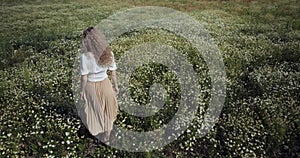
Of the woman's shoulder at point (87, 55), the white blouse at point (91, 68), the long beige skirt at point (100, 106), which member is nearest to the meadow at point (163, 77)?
the long beige skirt at point (100, 106)

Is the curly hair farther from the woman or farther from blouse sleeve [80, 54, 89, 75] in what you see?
blouse sleeve [80, 54, 89, 75]

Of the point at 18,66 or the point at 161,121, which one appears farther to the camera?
the point at 18,66

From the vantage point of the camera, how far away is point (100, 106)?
18.6 ft

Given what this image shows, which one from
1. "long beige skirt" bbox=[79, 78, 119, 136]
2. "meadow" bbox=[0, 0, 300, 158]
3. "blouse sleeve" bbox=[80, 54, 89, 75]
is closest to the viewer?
"blouse sleeve" bbox=[80, 54, 89, 75]

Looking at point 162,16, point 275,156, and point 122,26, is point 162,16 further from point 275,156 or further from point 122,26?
point 275,156

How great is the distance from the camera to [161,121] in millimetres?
6383

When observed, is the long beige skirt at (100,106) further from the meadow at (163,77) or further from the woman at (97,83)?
the meadow at (163,77)

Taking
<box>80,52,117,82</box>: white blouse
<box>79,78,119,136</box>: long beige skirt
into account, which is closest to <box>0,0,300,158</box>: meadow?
<box>79,78,119,136</box>: long beige skirt

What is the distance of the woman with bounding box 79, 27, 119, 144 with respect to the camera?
5.20 metres

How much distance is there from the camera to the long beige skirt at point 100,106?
5562 mm

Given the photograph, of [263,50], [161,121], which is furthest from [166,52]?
[161,121]

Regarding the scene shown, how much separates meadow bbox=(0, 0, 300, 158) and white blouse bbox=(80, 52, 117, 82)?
1251mm

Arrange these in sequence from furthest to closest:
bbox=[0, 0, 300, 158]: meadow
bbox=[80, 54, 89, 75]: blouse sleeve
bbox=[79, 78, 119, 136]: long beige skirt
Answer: bbox=[0, 0, 300, 158]: meadow
bbox=[79, 78, 119, 136]: long beige skirt
bbox=[80, 54, 89, 75]: blouse sleeve

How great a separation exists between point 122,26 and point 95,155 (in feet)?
22.8
